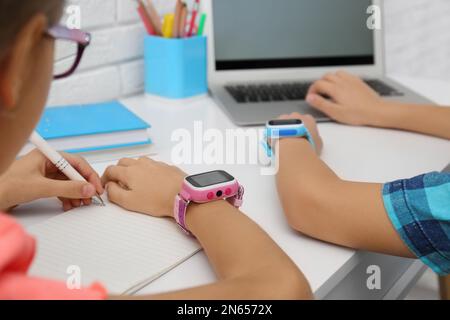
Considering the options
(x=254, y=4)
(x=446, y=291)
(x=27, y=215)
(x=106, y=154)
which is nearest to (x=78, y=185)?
(x=27, y=215)

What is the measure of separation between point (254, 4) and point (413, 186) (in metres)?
0.65

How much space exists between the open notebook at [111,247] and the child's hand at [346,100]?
46cm

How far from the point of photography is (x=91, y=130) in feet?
2.51

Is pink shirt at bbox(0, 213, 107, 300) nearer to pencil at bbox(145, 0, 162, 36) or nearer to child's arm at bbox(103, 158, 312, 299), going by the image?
child's arm at bbox(103, 158, 312, 299)

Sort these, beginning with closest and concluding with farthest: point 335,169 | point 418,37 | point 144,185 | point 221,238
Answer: point 221,238 < point 144,185 < point 335,169 < point 418,37

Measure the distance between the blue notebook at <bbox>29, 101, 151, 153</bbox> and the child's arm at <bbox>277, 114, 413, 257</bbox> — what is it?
0.24 metres

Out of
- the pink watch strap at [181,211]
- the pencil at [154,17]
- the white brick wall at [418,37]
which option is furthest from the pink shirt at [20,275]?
the white brick wall at [418,37]

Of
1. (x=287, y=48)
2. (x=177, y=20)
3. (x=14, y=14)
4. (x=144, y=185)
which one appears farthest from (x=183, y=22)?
(x=14, y=14)

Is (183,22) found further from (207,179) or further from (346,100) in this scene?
(207,179)

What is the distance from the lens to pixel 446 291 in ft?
4.18

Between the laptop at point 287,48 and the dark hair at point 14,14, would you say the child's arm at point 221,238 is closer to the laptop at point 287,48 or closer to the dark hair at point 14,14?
the dark hair at point 14,14

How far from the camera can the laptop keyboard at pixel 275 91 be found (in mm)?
1035

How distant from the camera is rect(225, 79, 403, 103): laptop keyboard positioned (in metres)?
1.04

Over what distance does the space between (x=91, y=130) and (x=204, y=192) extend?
262 mm
